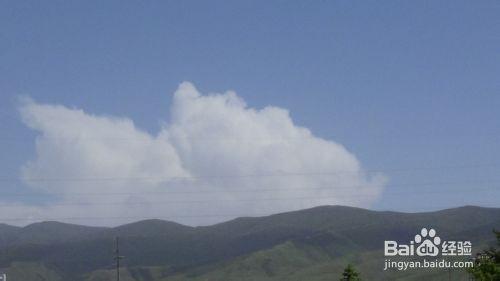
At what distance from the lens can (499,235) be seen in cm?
7375

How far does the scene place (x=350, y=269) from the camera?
95.5 meters

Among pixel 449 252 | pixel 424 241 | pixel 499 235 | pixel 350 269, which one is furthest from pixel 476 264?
pixel 424 241

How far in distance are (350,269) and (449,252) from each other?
87655mm

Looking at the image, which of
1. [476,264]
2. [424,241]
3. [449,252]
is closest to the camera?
[476,264]

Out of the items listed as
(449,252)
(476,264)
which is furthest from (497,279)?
(449,252)

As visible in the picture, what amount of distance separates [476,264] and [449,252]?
107m

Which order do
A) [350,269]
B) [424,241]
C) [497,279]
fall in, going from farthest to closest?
[424,241], [350,269], [497,279]

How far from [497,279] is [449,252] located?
112874mm

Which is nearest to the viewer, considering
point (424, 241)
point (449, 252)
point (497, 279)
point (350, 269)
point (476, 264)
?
point (497, 279)

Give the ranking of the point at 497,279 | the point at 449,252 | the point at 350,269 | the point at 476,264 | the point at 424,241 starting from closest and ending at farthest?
the point at 497,279, the point at 476,264, the point at 350,269, the point at 449,252, the point at 424,241

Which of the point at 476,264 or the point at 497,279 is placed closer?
the point at 497,279

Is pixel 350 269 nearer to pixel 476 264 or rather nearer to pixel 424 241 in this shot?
pixel 476 264

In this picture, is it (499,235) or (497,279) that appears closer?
(497,279)

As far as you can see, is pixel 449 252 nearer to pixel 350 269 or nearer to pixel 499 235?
pixel 350 269
